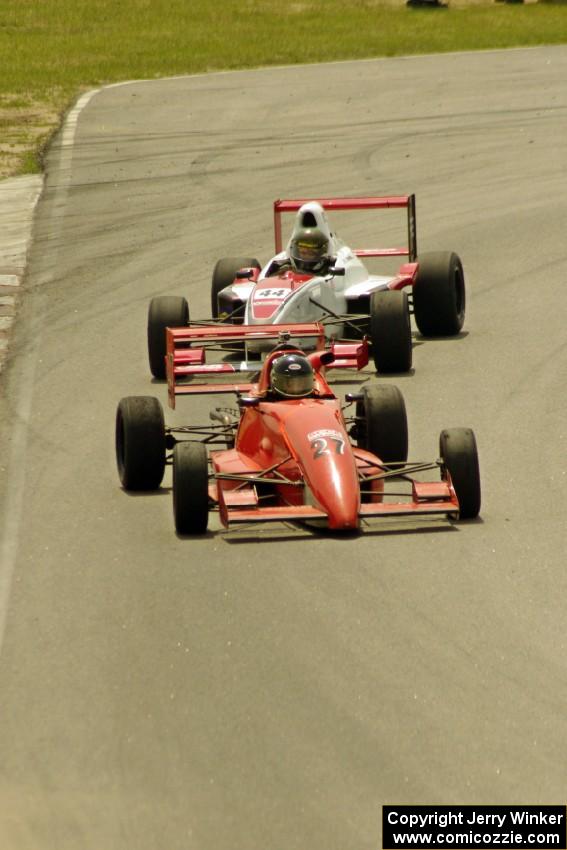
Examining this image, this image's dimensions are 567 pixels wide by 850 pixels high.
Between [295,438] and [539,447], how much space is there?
2746mm

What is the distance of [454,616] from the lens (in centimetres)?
977

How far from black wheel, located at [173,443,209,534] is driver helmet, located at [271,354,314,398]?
3.31ft

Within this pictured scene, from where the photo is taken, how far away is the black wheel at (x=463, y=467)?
11.2m

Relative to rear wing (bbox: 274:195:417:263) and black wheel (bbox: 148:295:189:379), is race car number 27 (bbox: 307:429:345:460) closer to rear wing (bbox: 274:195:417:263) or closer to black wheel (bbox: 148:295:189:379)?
black wheel (bbox: 148:295:189:379)

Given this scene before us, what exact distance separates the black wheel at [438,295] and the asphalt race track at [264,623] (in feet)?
0.88

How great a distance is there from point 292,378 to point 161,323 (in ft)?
13.8

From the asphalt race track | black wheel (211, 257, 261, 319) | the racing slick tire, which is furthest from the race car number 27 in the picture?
black wheel (211, 257, 261, 319)

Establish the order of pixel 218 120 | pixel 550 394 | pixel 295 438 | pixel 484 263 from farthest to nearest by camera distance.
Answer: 1. pixel 218 120
2. pixel 484 263
3. pixel 550 394
4. pixel 295 438

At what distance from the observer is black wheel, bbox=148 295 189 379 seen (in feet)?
52.4

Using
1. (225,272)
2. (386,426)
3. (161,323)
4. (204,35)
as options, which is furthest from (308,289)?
(204,35)

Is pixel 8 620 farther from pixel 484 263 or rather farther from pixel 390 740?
pixel 484 263

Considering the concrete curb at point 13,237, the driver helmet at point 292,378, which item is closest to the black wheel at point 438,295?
Result: the concrete curb at point 13,237

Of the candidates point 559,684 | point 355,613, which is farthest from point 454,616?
point 559,684

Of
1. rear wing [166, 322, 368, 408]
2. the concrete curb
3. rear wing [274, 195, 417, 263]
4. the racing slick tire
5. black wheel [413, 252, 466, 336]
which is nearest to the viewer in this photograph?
rear wing [166, 322, 368, 408]
